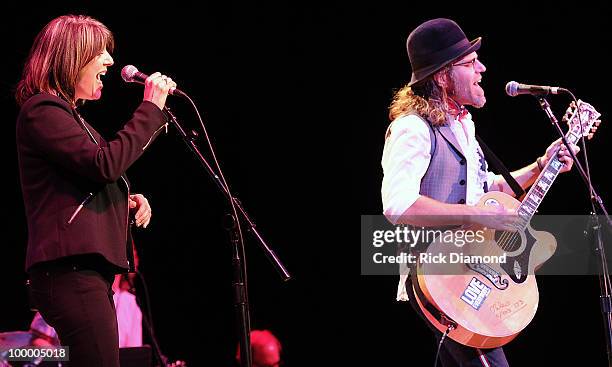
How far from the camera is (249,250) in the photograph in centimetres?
579

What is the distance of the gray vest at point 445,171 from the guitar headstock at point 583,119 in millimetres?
Answer: 661

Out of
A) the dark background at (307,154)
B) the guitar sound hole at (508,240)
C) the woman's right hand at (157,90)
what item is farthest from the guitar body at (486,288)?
the dark background at (307,154)

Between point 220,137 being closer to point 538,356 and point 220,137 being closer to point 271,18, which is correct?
point 271,18

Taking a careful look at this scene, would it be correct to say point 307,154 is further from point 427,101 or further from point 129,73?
point 129,73

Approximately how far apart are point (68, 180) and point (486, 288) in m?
1.62

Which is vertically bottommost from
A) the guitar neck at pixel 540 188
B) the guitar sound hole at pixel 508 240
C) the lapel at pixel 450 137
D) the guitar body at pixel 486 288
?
the guitar body at pixel 486 288

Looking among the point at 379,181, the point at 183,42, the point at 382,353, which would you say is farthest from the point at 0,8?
the point at 382,353

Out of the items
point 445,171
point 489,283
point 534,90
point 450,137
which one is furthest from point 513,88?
point 489,283

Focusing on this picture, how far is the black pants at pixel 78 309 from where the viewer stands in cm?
210

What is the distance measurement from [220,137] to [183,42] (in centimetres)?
73

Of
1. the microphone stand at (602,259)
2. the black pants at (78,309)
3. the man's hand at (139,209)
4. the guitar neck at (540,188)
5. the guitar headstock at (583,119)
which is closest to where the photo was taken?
the black pants at (78,309)

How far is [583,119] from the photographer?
339 cm

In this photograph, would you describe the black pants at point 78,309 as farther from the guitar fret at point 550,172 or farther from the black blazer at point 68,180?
the guitar fret at point 550,172

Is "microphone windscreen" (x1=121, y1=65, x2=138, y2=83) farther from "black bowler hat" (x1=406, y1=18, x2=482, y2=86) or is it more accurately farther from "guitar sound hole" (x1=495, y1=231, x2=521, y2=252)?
"guitar sound hole" (x1=495, y1=231, x2=521, y2=252)
